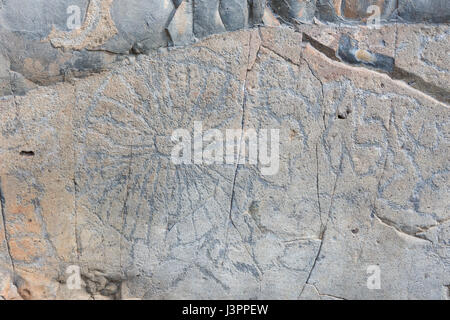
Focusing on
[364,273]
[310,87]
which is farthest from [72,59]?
[364,273]

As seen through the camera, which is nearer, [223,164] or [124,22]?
[124,22]

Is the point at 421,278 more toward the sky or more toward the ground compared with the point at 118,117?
more toward the ground

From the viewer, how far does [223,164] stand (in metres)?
1.75

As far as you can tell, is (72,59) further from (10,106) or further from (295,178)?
(295,178)

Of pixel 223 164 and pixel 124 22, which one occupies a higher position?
pixel 124 22

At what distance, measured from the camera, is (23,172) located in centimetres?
167

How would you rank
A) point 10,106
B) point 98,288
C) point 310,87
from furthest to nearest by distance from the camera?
1. point 98,288
2. point 310,87
3. point 10,106

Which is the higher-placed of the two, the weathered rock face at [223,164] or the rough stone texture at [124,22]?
the rough stone texture at [124,22]

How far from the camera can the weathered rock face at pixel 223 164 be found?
1.64 meters

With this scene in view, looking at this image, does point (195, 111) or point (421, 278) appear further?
point (421, 278)

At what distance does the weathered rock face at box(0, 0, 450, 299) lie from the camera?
1.64 meters

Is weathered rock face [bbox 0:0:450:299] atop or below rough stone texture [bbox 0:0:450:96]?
below

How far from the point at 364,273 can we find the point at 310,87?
2.80ft

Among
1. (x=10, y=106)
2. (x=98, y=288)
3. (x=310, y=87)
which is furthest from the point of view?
(x=98, y=288)
